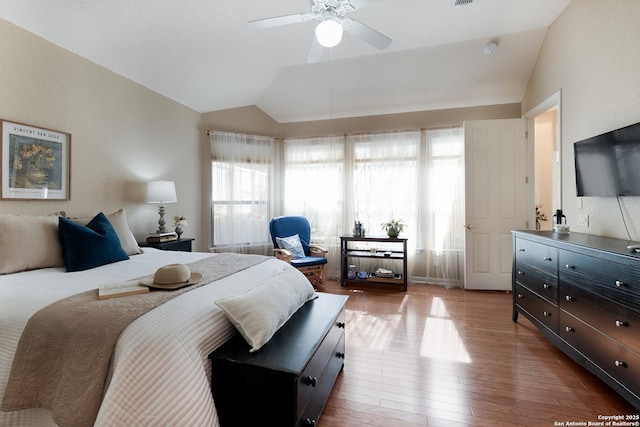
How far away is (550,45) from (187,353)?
4336mm

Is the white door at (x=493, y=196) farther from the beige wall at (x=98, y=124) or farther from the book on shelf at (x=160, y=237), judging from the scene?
the beige wall at (x=98, y=124)

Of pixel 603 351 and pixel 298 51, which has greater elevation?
pixel 298 51

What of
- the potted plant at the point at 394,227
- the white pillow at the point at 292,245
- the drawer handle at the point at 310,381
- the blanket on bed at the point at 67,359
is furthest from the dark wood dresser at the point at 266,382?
the potted plant at the point at 394,227

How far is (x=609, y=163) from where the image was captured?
2.15 m

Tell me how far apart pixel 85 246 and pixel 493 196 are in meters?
4.40

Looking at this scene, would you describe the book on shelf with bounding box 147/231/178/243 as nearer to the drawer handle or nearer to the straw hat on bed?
the straw hat on bed

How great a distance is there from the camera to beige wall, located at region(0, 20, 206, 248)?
2.33m

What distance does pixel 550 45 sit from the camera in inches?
123

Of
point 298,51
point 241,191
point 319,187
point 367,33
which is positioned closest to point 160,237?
point 241,191

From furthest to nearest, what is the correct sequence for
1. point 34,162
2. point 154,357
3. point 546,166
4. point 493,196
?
point 546,166 → point 493,196 → point 34,162 → point 154,357

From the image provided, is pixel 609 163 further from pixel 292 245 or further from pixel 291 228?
pixel 291 228

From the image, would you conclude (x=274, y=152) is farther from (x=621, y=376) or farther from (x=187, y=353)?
(x=621, y=376)

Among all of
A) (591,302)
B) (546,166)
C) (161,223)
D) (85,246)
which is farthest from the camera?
(546,166)

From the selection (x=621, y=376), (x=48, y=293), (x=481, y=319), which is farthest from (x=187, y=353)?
(x=481, y=319)
